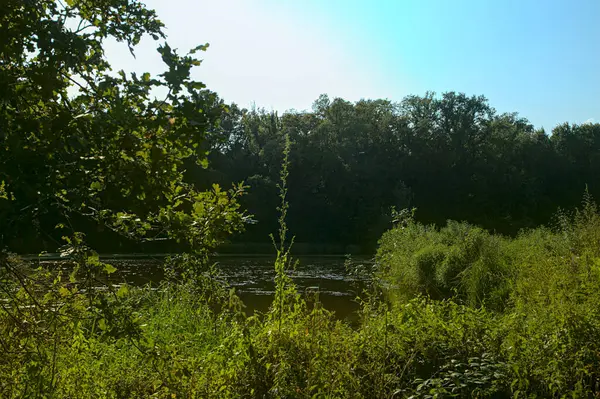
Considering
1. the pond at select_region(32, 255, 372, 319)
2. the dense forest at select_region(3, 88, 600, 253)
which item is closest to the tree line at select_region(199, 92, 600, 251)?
the dense forest at select_region(3, 88, 600, 253)

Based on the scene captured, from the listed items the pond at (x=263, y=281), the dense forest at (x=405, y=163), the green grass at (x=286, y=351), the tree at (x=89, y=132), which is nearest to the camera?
the tree at (x=89, y=132)

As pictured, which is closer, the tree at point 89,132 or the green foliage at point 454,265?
the tree at point 89,132

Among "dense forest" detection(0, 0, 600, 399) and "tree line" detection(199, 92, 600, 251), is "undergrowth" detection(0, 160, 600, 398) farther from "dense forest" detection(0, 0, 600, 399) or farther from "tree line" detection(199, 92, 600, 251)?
"tree line" detection(199, 92, 600, 251)

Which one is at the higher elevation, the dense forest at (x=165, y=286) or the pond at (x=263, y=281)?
the dense forest at (x=165, y=286)

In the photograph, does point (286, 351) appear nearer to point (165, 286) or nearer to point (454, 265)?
point (165, 286)

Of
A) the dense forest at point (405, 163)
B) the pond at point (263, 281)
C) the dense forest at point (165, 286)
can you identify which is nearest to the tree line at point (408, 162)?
the dense forest at point (405, 163)

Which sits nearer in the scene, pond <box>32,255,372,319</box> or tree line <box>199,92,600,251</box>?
pond <box>32,255,372,319</box>

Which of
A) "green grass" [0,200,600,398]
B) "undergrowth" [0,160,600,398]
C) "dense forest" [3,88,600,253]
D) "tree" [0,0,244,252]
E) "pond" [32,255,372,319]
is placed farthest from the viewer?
"dense forest" [3,88,600,253]

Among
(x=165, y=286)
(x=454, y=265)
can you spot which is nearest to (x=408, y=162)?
(x=454, y=265)

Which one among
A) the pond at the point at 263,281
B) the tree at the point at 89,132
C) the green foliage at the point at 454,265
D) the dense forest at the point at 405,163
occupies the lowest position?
the pond at the point at 263,281

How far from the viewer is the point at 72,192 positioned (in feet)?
7.83

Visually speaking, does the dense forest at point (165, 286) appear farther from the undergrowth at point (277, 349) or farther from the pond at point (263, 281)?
the pond at point (263, 281)

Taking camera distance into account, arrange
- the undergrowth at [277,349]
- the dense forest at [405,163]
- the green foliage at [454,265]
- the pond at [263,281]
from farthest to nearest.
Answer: the dense forest at [405,163] < the pond at [263,281] < the green foliage at [454,265] < the undergrowth at [277,349]

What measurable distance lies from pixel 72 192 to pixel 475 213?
206ft
